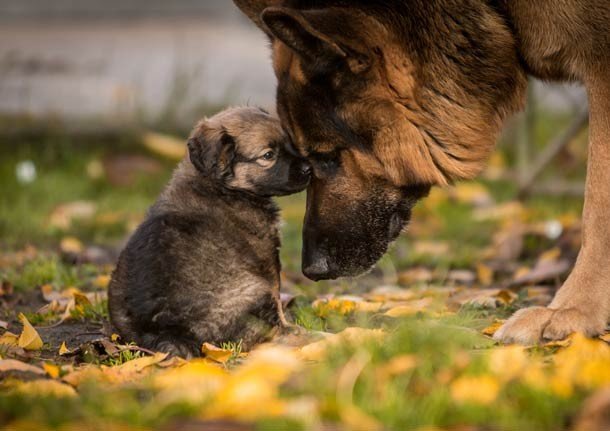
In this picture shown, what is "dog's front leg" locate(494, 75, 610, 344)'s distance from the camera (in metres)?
3.52

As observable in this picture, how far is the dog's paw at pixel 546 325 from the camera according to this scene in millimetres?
3488

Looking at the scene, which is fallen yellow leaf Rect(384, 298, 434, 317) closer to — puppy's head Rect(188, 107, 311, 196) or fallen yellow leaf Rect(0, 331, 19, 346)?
puppy's head Rect(188, 107, 311, 196)

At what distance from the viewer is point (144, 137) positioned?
342 inches

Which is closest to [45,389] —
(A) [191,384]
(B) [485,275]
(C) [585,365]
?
(A) [191,384]

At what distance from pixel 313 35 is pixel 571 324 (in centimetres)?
148

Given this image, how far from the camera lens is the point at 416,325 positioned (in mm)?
2965

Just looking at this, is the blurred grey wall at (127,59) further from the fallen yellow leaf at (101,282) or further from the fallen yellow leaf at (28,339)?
the fallen yellow leaf at (28,339)

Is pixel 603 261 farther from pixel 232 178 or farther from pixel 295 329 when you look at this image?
pixel 232 178

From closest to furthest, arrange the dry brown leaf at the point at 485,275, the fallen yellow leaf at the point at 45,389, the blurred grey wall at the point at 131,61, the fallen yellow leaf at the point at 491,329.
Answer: the fallen yellow leaf at the point at 45,389 < the fallen yellow leaf at the point at 491,329 < the dry brown leaf at the point at 485,275 < the blurred grey wall at the point at 131,61

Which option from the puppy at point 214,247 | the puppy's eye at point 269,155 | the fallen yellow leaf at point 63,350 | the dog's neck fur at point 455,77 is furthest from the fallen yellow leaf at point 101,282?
the dog's neck fur at point 455,77

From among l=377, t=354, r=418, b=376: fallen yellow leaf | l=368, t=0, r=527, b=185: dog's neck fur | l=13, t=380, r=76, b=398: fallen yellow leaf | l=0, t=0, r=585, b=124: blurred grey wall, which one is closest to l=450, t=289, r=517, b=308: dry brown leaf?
l=368, t=0, r=527, b=185: dog's neck fur

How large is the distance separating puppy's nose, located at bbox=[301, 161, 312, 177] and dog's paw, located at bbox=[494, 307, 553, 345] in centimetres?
108

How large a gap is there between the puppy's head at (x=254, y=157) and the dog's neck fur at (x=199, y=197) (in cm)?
3

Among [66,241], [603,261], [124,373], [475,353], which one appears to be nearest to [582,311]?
[603,261]
